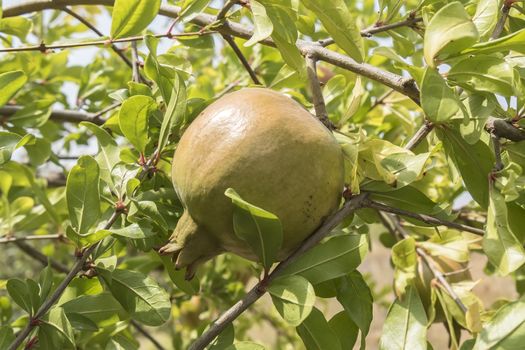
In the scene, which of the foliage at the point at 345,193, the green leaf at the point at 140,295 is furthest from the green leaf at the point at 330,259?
the green leaf at the point at 140,295

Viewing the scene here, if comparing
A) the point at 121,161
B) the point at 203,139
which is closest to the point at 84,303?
the point at 121,161

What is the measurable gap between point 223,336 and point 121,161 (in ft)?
1.16

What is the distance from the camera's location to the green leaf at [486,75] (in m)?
0.83

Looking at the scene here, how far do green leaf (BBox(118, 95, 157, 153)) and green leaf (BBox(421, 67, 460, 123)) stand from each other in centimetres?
45

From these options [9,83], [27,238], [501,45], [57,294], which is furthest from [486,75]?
[27,238]

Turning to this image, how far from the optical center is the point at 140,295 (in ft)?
3.16

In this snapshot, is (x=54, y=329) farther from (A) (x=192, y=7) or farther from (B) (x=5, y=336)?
(A) (x=192, y=7)

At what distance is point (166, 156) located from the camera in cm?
110

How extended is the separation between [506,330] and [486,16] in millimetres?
454

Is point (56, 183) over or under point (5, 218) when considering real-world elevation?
under

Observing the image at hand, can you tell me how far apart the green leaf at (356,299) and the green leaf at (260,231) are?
164 millimetres

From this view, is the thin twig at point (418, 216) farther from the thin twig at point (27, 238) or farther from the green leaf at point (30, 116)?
the green leaf at point (30, 116)

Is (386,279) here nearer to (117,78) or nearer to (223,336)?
(117,78)

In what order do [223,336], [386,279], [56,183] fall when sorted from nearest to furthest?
[223,336]
[56,183]
[386,279]
